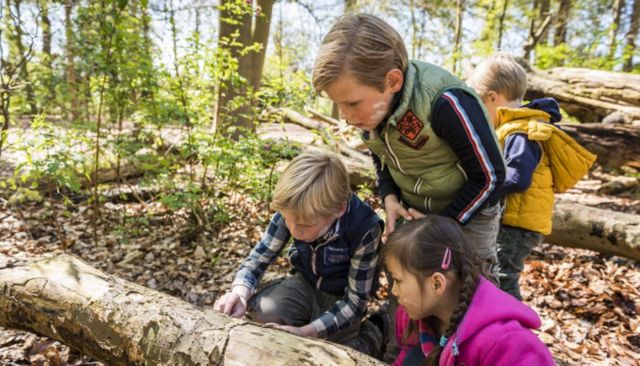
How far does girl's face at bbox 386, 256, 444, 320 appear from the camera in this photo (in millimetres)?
1563

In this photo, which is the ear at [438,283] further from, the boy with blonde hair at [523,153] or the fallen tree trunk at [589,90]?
the fallen tree trunk at [589,90]

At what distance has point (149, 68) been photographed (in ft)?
11.5

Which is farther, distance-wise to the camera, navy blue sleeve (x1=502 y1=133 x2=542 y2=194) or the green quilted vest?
navy blue sleeve (x1=502 y1=133 x2=542 y2=194)

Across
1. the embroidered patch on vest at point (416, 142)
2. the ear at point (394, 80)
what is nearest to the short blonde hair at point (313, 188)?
the embroidered patch on vest at point (416, 142)

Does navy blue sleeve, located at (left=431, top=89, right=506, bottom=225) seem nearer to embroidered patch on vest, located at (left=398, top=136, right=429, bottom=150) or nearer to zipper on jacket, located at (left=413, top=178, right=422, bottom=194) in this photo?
embroidered patch on vest, located at (left=398, top=136, right=429, bottom=150)

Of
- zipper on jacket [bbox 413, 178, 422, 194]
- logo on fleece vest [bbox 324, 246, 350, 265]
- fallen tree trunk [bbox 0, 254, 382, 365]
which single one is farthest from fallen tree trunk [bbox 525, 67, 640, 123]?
fallen tree trunk [bbox 0, 254, 382, 365]

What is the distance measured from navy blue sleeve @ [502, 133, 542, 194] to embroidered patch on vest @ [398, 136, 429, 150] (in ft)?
2.46

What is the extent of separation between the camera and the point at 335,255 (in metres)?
2.22

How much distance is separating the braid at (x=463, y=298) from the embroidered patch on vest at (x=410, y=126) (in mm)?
535

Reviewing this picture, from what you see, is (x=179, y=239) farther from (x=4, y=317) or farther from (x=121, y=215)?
(x=4, y=317)

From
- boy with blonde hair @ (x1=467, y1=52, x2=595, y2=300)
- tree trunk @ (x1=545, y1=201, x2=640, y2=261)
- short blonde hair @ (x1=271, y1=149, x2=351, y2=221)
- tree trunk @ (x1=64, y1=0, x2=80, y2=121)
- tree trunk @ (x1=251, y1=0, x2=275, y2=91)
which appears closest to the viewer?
short blonde hair @ (x1=271, y1=149, x2=351, y2=221)

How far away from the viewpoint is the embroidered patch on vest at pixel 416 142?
67.2 inches

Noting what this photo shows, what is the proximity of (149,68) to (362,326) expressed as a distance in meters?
2.72

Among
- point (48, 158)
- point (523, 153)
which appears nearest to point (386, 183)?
point (523, 153)
